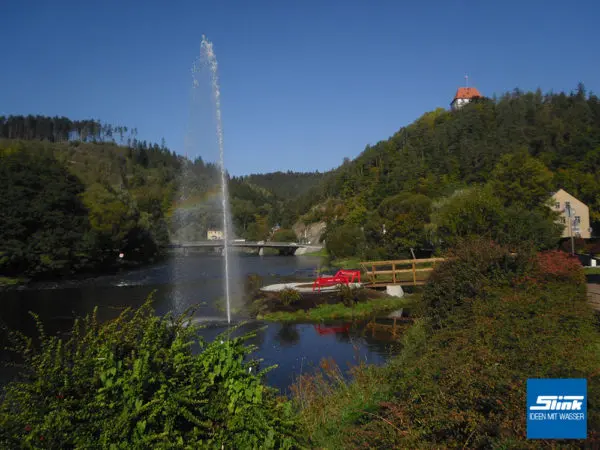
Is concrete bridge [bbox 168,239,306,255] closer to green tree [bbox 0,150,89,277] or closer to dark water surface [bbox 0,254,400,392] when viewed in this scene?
dark water surface [bbox 0,254,400,392]

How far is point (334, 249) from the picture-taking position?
68.1 meters

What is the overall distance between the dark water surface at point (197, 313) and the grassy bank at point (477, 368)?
2368 mm

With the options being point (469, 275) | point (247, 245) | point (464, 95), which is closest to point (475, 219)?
point (469, 275)

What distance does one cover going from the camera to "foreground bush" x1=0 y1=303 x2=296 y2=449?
4.67 meters

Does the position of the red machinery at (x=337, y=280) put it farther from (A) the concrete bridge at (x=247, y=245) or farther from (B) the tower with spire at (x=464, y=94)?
(B) the tower with spire at (x=464, y=94)

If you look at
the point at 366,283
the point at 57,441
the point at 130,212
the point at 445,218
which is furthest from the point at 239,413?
the point at 130,212

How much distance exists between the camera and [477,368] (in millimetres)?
6410

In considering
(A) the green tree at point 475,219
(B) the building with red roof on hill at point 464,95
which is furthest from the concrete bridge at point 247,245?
(B) the building with red roof on hill at point 464,95

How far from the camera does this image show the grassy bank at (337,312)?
2631cm

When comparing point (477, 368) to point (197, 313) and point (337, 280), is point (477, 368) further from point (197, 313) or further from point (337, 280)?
point (337, 280)

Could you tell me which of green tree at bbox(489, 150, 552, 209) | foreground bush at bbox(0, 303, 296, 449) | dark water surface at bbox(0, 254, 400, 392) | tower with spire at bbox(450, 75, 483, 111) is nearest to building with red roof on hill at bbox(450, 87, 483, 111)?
tower with spire at bbox(450, 75, 483, 111)

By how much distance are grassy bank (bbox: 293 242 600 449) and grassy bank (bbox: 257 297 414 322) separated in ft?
42.8

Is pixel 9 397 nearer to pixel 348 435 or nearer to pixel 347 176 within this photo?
pixel 348 435

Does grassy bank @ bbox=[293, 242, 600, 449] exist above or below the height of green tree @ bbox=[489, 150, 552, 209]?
below
